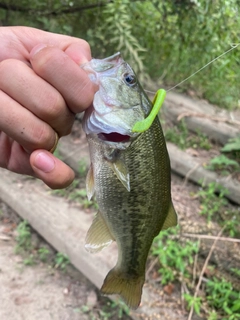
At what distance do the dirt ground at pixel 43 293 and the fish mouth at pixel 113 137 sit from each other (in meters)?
1.69

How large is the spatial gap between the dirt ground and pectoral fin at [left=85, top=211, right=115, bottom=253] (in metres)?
1.27

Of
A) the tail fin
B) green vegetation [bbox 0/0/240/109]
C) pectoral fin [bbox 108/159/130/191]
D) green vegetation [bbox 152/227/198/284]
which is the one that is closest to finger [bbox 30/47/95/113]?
pectoral fin [bbox 108/159/130/191]

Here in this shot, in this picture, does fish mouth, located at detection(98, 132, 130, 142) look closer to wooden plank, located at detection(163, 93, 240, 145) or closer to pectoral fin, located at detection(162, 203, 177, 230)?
pectoral fin, located at detection(162, 203, 177, 230)

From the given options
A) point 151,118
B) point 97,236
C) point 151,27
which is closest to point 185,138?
point 151,27

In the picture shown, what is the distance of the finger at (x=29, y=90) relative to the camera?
1.02m

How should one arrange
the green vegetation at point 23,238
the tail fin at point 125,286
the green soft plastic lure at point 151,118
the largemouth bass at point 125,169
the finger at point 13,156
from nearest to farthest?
the green soft plastic lure at point 151,118
the largemouth bass at point 125,169
the finger at point 13,156
the tail fin at point 125,286
the green vegetation at point 23,238

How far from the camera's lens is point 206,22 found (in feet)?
10.5

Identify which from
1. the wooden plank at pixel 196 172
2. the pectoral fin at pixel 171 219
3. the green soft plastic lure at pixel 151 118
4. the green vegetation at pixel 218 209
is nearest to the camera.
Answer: the green soft plastic lure at pixel 151 118

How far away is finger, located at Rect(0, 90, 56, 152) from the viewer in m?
1.03

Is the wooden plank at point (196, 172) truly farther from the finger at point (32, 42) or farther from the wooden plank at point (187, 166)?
the finger at point (32, 42)

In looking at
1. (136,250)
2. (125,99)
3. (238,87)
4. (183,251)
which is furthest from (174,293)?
(238,87)

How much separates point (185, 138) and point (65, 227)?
5.25ft

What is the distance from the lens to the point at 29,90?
1021 mm

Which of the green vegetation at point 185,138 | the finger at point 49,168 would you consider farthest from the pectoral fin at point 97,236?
the green vegetation at point 185,138
